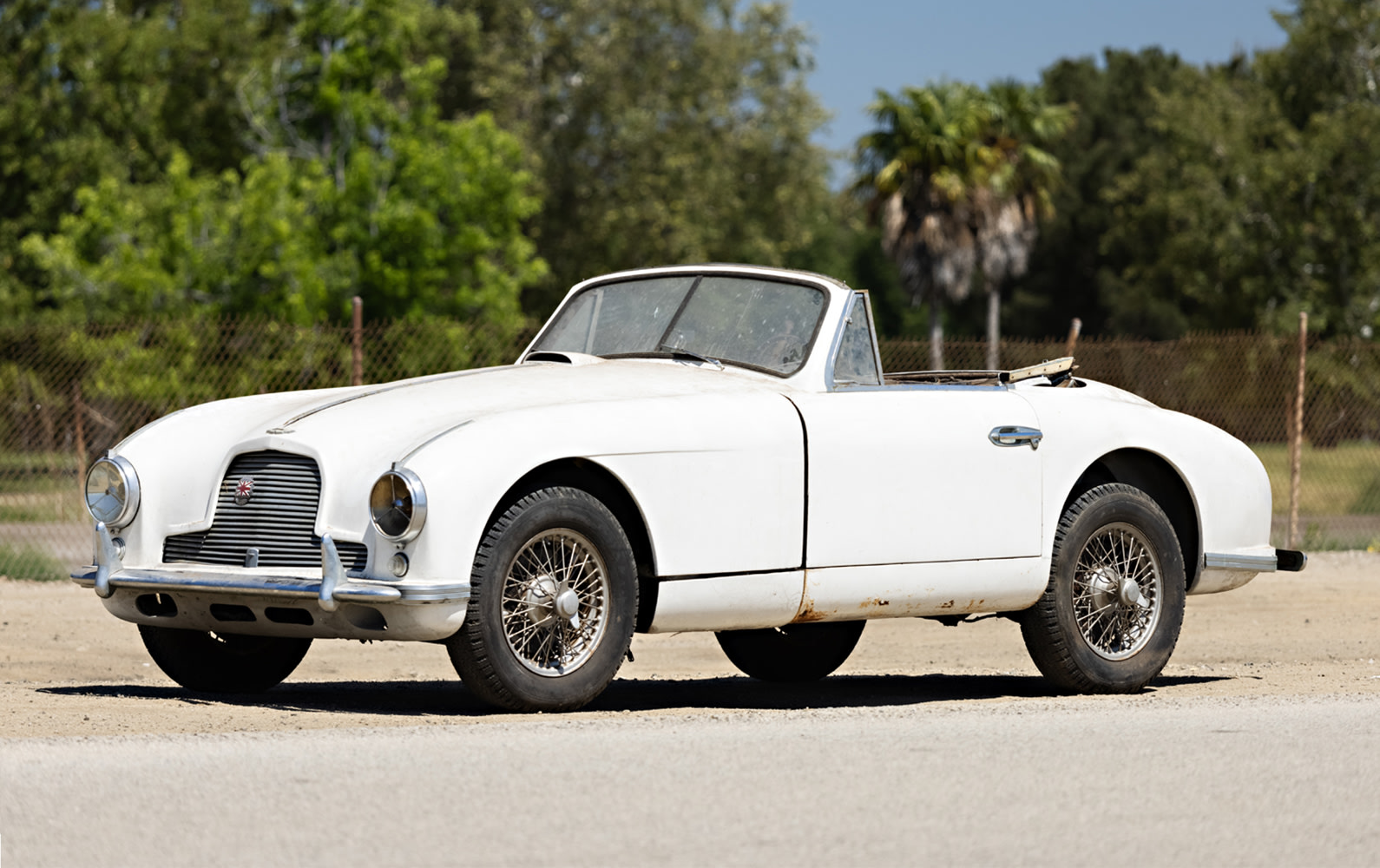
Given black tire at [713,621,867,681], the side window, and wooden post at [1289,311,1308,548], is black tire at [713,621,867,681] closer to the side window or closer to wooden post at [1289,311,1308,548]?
the side window

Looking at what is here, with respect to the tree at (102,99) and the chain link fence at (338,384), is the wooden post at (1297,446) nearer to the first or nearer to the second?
the chain link fence at (338,384)

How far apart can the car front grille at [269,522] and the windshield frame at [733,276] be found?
1.66m

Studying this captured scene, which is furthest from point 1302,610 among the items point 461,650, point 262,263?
point 262,263

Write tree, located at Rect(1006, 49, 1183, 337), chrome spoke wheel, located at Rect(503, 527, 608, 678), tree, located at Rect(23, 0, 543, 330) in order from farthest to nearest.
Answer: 1. tree, located at Rect(1006, 49, 1183, 337)
2. tree, located at Rect(23, 0, 543, 330)
3. chrome spoke wheel, located at Rect(503, 527, 608, 678)

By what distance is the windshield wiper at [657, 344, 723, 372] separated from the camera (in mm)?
7535

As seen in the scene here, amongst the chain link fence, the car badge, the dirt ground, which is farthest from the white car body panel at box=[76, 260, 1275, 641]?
the chain link fence

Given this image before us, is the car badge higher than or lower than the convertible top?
lower

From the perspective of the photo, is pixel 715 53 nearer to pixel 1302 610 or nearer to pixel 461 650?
pixel 1302 610

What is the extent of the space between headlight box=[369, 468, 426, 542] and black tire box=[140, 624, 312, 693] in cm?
144

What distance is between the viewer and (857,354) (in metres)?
7.65

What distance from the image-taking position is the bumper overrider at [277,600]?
620 centimetres

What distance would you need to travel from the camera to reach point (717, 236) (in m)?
41.4

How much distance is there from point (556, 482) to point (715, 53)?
A: 3645 cm

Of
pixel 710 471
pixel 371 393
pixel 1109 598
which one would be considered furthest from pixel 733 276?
pixel 1109 598
